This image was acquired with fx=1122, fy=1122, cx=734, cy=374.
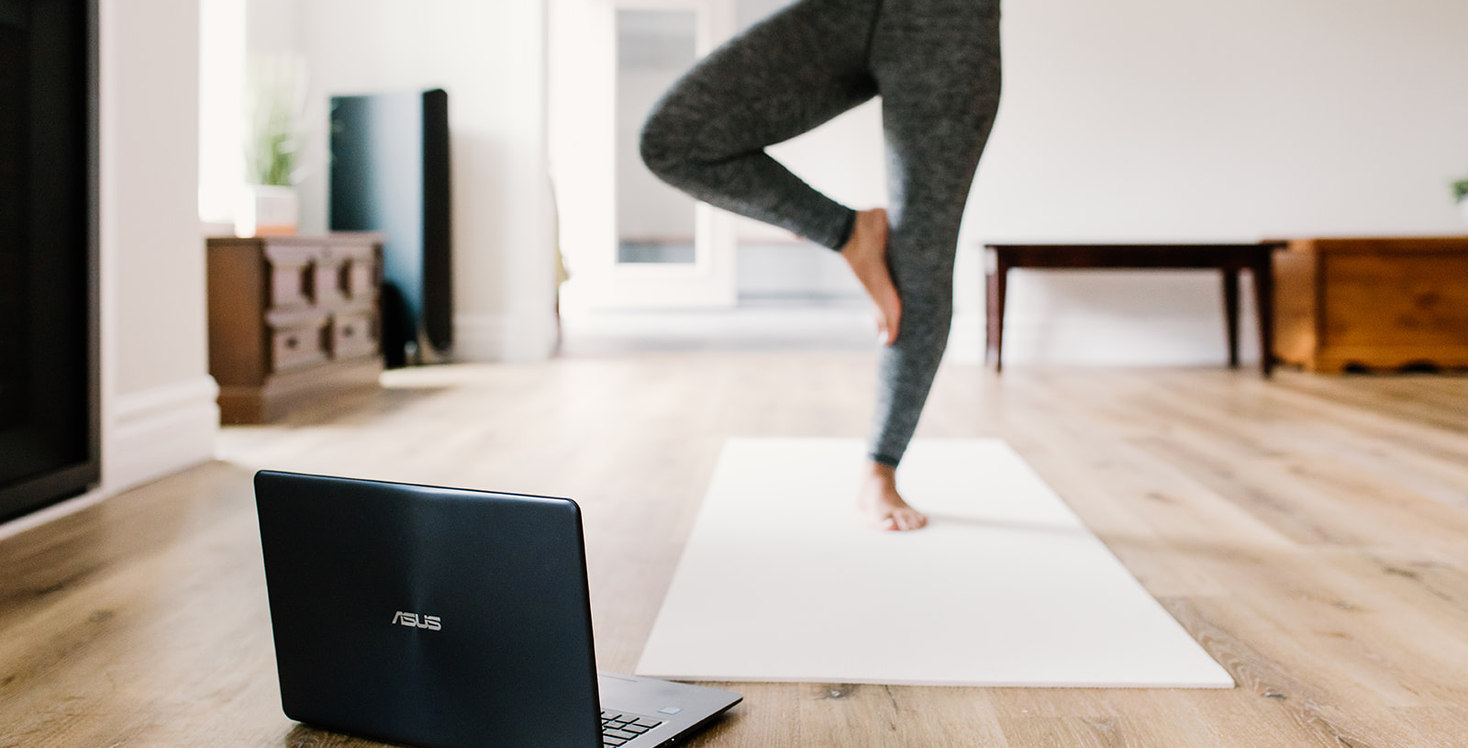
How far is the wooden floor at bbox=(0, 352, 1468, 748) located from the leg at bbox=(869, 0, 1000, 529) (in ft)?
1.21

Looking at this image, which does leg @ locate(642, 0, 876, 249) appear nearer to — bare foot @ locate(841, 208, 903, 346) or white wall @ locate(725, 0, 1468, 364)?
bare foot @ locate(841, 208, 903, 346)

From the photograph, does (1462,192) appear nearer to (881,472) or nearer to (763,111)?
(881,472)

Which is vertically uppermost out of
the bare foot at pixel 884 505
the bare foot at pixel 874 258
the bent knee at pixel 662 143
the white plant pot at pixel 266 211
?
the white plant pot at pixel 266 211

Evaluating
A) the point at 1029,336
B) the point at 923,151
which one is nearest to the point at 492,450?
the point at 923,151

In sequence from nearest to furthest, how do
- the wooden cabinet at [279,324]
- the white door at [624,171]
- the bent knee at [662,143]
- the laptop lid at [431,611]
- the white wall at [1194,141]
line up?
the laptop lid at [431,611], the bent knee at [662,143], the wooden cabinet at [279,324], the white wall at [1194,141], the white door at [624,171]

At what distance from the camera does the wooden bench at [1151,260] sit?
405 centimetres

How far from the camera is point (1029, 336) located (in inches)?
182

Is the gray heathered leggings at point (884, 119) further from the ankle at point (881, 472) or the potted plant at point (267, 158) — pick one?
the potted plant at point (267, 158)

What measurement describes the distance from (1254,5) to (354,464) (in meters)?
4.01

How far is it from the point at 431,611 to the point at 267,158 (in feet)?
10.6

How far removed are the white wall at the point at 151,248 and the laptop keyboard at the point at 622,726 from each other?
1.37 metres

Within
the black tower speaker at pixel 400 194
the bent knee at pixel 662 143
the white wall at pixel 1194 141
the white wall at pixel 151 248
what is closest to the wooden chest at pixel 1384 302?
the white wall at pixel 1194 141

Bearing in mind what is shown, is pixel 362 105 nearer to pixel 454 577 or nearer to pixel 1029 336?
pixel 1029 336

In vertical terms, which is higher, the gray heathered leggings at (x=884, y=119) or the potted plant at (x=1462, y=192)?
the potted plant at (x=1462, y=192)
